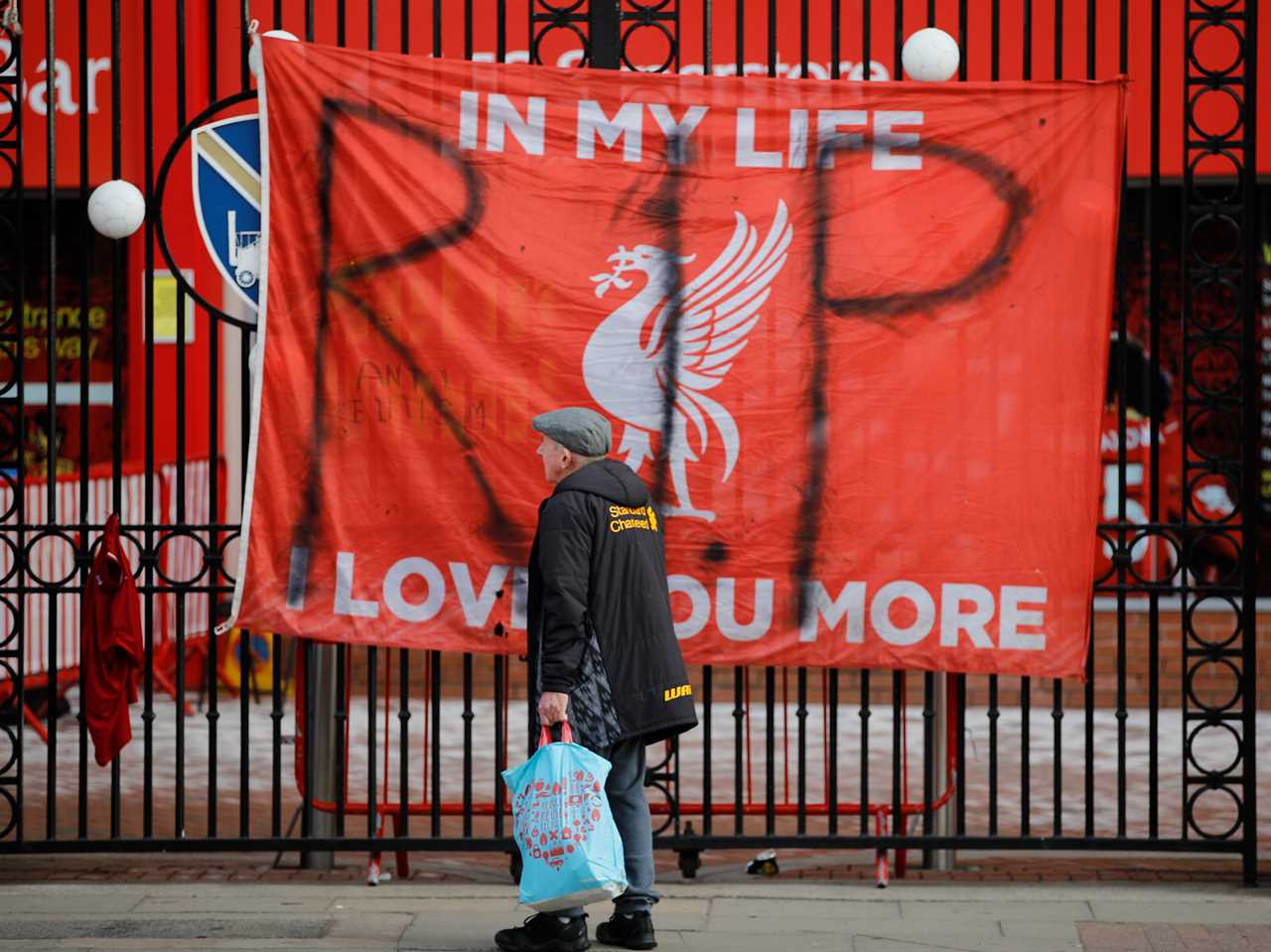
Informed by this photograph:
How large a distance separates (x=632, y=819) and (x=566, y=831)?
39cm

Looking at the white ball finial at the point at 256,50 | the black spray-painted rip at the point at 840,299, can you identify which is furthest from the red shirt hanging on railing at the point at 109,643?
the black spray-painted rip at the point at 840,299

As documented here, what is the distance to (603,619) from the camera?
622cm

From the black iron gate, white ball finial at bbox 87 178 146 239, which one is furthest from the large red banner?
white ball finial at bbox 87 178 146 239

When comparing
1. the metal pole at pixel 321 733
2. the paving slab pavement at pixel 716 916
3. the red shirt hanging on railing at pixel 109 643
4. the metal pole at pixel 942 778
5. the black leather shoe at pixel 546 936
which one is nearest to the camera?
the black leather shoe at pixel 546 936

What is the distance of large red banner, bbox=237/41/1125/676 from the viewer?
723 centimetres

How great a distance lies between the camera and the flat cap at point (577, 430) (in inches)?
249

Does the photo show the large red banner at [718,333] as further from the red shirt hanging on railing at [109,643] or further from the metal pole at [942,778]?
the red shirt hanging on railing at [109,643]

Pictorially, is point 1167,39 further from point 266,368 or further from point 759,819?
point 266,368

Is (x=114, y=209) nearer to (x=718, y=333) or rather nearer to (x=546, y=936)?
(x=718, y=333)

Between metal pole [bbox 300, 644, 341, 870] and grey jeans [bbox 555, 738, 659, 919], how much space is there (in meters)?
1.72

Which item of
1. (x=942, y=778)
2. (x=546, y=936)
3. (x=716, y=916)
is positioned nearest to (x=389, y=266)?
(x=546, y=936)

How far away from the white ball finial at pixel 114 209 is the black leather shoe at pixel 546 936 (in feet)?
9.99

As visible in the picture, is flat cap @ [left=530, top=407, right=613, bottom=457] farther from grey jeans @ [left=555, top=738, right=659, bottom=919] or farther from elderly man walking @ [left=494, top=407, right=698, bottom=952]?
grey jeans @ [left=555, top=738, right=659, bottom=919]

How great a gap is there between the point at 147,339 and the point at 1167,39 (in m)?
6.68
